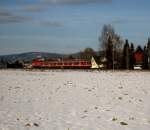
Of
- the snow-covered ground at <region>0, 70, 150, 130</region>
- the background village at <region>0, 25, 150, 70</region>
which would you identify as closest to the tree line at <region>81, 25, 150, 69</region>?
the background village at <region>0, 25, 150, 70</region>

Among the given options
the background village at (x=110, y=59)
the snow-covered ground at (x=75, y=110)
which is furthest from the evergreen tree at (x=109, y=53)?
the snow-covered ground at (x=75, y=110)

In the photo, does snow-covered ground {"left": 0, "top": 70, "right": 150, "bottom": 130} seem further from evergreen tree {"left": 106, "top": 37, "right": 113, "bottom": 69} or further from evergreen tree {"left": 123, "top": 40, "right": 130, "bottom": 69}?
evergreen tree {"left": 106, "top": 37, "right": 113, "bottom": 69}

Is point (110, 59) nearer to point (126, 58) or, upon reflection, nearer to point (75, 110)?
point (126, 58)

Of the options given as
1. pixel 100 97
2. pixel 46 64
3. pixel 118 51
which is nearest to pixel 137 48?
pixel 118 51

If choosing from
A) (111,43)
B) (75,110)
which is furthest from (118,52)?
(75,110)

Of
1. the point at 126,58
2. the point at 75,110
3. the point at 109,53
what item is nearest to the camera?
the point at 75,110

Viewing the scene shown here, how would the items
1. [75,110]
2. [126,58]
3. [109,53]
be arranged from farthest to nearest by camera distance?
1. [109,53]
2. [126,58]
3. [75,110]

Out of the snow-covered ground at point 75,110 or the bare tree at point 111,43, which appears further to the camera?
the bare tree at point 111,43

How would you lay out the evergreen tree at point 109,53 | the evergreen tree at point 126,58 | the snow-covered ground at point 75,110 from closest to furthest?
1. the snow-covered ground at point 75,110
2. the evergreen tree at point 126,58
3. the evergreen tree at point 109,53

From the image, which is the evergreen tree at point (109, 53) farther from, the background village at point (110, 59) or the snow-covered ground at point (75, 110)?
the snow-covered ground at point (75, 110)

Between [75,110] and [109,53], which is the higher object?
[109,53]

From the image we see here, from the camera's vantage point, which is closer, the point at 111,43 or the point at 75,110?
the point at 75,110

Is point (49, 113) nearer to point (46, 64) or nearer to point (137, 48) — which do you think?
point (46, 64)

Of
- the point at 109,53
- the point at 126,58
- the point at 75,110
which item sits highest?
the point at 109,53
